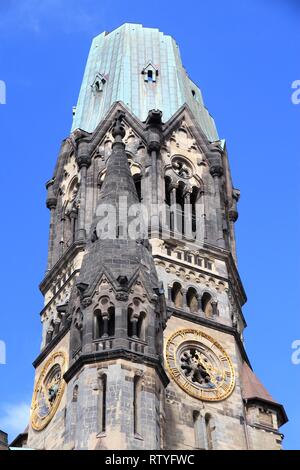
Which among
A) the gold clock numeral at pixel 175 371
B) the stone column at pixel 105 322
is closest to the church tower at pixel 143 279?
the stone column at pixel 105 322

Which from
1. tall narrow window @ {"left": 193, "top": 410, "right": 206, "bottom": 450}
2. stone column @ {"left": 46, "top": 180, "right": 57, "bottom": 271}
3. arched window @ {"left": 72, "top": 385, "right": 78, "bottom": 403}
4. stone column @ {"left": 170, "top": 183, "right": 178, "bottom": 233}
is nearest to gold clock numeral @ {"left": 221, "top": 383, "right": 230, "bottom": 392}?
tall narrow window @ {"left": 193, "top": 410, "right": 206, "bottom": 450}

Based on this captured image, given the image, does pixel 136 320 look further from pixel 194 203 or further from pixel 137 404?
pixel 194 203

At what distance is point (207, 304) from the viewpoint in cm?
4797

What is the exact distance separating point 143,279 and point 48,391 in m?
8.76

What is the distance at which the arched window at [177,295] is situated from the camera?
47.0 m

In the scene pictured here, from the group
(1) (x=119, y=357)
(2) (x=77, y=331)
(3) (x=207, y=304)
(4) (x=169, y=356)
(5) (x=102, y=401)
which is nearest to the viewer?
(5) (x=102, y=401)

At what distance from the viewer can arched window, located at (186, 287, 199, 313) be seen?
4738cm

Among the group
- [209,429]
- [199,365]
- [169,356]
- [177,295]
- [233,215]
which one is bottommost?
[209,429]

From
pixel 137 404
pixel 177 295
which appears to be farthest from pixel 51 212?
pixel 137 404

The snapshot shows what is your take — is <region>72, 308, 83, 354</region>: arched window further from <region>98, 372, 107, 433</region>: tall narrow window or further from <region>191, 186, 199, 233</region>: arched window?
<region>191, 186, 199, 233</region>: arched window

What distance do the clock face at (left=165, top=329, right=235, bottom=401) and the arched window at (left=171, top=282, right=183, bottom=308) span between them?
1.39 meters
